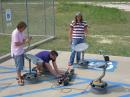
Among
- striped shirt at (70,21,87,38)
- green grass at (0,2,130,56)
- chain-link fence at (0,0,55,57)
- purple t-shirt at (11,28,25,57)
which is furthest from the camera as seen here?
chain-link fence at (0,0,55,57)

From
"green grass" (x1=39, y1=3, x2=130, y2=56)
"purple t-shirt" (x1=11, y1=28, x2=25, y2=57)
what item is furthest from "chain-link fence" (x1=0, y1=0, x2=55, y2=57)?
"purple t-shirt" (x1=11, y1=28, x2=25, y2=57)

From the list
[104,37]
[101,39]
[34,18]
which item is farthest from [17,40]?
[34,18]

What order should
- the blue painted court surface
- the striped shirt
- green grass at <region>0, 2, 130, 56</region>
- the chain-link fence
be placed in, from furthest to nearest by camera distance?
the chain-link fence
green grass at <region>0, 2, 130, 56</region>
the striped shirt
the blue painted court surface

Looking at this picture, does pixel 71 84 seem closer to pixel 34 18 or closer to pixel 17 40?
pixel 17 40

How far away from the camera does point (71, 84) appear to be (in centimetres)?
947

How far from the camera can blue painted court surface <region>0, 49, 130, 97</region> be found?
8766 mm

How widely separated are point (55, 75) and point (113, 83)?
1.62 metres

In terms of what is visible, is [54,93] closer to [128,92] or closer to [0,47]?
[128,92]

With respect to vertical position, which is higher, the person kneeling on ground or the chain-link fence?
the chain-link fence

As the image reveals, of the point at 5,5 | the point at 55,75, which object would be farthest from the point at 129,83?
the point at 5,5

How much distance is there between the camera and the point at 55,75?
9922mm

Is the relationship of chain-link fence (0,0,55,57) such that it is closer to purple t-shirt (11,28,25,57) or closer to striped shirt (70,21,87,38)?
striped shirt (70,21,87,38)

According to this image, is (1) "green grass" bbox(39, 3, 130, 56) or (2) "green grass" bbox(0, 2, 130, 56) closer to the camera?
(2) "green grass" bbox(0, 2, 130, 56)

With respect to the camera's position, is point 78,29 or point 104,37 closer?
→ point 78,29
